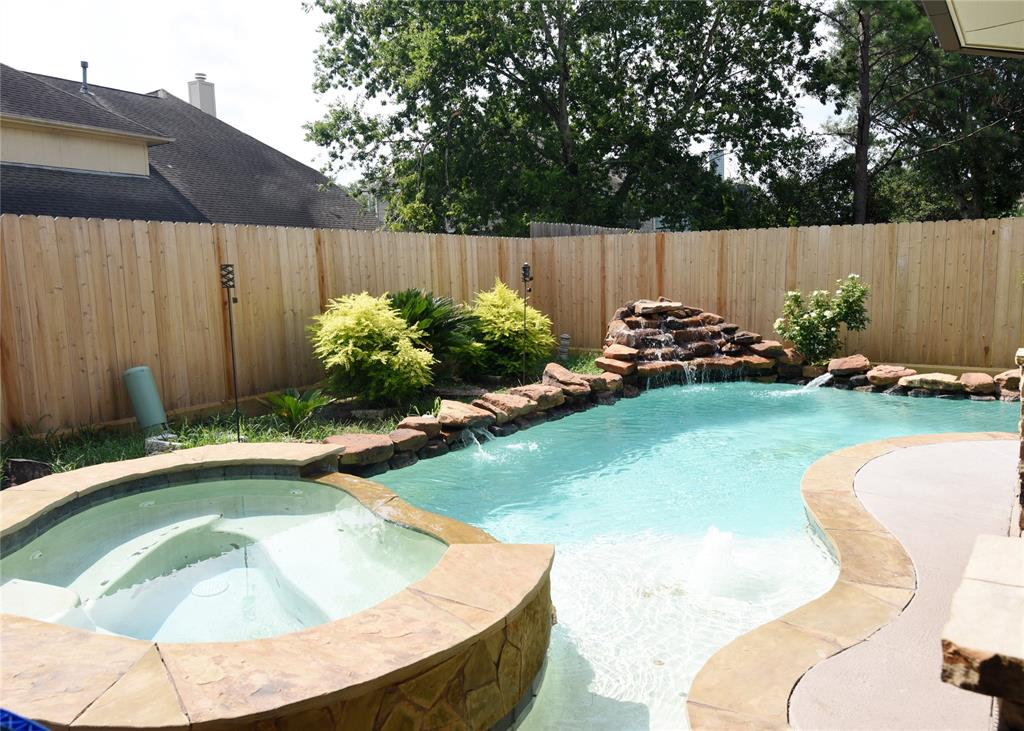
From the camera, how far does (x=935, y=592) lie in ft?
9.52

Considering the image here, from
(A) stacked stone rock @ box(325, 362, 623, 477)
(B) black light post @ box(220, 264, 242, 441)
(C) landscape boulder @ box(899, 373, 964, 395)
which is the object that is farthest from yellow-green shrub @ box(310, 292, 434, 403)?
(C) landscape boulder @ box(899, 373, 964, 395)

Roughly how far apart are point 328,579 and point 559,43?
16.4m

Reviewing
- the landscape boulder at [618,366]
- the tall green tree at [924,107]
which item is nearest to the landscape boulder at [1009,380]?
the landscape boulder at [618,366]

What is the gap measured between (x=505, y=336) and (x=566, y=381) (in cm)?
106

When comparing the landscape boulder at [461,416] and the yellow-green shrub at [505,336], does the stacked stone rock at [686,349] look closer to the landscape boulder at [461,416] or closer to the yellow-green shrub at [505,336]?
the yellow-green shrub at [505,336]

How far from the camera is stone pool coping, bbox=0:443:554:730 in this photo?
6.29 feet

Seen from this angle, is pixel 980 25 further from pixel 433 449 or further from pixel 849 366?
pixel 849 366

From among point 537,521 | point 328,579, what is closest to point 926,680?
point 328,579

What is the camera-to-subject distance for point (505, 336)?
8859 mm

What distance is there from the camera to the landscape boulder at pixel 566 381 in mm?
8133

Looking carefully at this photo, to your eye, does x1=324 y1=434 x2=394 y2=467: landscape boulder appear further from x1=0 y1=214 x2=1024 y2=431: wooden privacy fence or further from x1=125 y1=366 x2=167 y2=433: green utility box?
x1=0 y1=214 x2=1024 y2=431: wooden privacy fence

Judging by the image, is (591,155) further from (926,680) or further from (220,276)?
(926,680)

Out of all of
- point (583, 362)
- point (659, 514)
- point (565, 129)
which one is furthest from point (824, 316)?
point (565, 129)

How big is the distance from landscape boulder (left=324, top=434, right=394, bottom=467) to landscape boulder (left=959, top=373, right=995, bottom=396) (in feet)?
22.1
